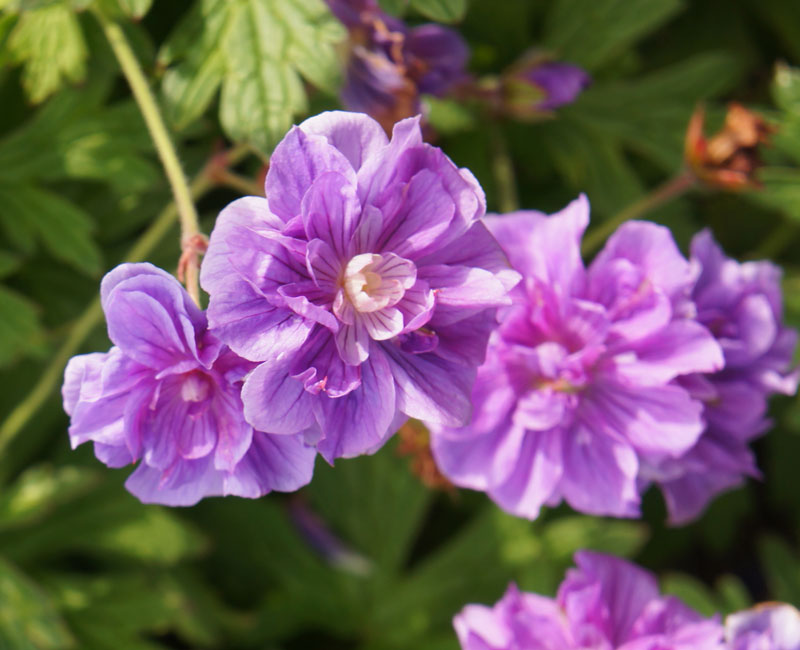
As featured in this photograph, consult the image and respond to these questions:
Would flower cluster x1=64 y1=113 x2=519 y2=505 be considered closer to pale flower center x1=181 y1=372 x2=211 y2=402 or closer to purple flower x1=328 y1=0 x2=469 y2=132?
pale flower center x1=181 y1=372 x2=211 y2=402

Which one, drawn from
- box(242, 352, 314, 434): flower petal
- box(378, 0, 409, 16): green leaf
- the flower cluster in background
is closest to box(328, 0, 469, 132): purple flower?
the flower cluster in background

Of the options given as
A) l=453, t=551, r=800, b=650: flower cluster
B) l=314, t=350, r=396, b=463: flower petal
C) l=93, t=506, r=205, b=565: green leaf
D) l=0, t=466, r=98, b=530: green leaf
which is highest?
l=314, t=350, r=396, b=463: flower petal

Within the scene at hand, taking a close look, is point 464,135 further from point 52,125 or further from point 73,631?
point 73,631

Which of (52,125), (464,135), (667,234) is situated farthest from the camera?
(464,135)

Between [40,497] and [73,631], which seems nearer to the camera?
[40,497]

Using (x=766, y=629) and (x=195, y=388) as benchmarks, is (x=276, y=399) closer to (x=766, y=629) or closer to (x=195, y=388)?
(x=195, y=388)

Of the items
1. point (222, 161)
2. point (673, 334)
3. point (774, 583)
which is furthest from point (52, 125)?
point (774, 583)
